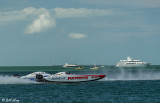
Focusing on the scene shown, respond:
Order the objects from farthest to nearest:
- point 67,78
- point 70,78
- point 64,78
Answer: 1. point 64,78
2. point 67,78
3. point 70,78

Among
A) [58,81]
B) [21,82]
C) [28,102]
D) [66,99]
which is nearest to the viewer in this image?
[28,102]

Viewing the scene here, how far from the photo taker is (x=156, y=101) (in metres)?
35.1

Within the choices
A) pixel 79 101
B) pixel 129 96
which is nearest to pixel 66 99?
pixel 79 101

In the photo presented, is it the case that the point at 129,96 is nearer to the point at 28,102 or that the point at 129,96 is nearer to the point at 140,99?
the point at 140,99

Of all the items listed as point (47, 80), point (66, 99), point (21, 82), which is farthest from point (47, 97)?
point (21, 82)

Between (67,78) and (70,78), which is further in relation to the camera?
(67,78)

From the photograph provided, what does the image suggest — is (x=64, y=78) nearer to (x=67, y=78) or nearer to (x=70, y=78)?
A: (x=67, y=78)

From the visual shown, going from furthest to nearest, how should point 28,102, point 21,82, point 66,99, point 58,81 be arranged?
point 21,82 < point 58,81 < point 66,99 < point 28,102

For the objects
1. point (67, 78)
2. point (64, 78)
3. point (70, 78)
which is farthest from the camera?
point (64, 78)

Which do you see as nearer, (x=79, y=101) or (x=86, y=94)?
(x=79, y=101)

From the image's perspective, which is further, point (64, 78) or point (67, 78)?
point (64, 78)

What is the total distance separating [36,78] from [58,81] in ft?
13.2

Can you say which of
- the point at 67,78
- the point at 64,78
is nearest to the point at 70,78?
the point at 67,78

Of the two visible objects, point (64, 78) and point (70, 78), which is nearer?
point (70, 78)
